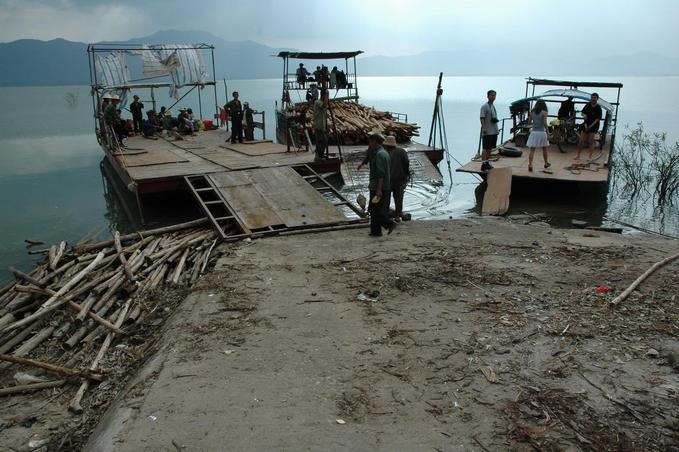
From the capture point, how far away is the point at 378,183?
28.3 feet

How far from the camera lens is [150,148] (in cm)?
1806

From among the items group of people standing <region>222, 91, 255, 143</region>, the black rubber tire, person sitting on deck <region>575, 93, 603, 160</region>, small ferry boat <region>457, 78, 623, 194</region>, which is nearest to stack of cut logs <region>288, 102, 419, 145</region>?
group of people standing <region>222, 91, 255, 143</region>

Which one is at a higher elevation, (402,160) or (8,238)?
(402,160)

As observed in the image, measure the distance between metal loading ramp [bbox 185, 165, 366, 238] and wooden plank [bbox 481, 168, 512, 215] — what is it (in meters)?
4.21

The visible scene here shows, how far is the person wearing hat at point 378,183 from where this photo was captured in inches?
336

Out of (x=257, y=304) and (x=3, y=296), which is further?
(x=3, y=296)

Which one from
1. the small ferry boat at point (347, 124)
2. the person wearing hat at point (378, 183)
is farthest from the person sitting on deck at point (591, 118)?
the person wearing hat at point (378, 183)

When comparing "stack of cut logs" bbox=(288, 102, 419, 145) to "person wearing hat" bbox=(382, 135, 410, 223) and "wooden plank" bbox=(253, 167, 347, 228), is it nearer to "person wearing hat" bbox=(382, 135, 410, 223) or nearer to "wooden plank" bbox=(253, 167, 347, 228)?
"wooden plank" bbox=(253, 167, 347, 228)

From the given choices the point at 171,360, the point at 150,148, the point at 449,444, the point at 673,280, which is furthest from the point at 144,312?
the point at 150,148

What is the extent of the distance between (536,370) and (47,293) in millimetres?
6381

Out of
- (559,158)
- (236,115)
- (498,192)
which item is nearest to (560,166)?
(559,158)

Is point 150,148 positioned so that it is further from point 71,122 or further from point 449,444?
point 71,122

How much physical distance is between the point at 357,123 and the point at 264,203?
12639 mm

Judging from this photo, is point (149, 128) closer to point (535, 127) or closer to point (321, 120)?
point (321, 120)
